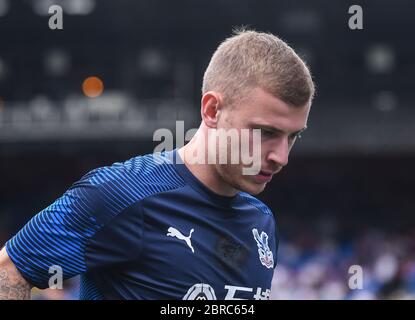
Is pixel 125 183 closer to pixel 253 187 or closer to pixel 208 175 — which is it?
pixel 208 175

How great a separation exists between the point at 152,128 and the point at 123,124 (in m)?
0.67

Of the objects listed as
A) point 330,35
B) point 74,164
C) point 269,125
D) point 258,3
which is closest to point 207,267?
point 269,125

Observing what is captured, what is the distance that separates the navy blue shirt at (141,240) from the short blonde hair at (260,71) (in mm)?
344

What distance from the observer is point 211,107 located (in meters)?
2.56

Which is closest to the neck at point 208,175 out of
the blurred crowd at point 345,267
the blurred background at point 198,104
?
the blurred crowd at point 345,267

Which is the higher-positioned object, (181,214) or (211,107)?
(211,107)

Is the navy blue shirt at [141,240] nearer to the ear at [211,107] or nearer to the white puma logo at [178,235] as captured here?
the white puma logo at [178,235]

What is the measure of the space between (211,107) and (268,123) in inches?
9.4

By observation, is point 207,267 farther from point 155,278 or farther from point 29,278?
point 29,278

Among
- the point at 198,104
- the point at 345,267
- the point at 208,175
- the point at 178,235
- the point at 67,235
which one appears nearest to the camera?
the point at 67,235

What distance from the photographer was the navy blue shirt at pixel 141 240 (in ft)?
7.86

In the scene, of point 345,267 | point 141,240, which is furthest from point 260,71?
point 345,267

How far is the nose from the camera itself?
7.97 ft

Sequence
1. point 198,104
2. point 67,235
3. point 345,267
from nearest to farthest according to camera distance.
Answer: point 67,235 < point 345,267 < point 198,104
